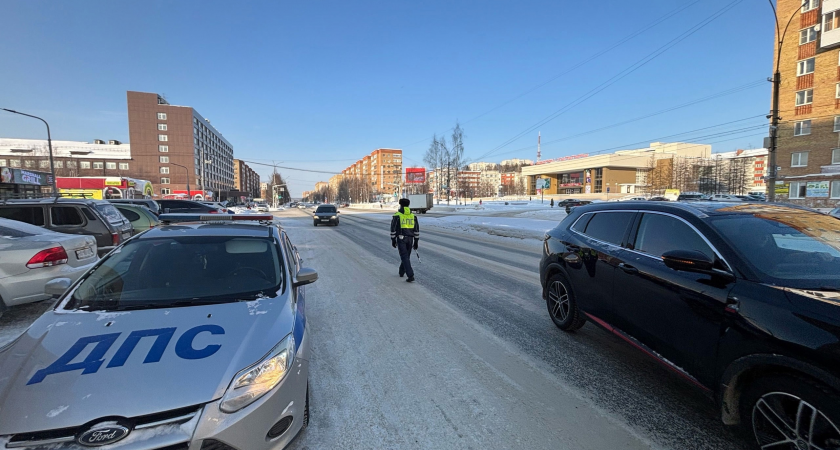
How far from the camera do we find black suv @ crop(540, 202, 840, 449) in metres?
1.98

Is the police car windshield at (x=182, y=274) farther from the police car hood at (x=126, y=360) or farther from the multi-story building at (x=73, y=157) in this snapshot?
the multi-story building at (x=73, y=157)

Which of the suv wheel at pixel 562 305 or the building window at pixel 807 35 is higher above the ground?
the building window at pixel 807 35

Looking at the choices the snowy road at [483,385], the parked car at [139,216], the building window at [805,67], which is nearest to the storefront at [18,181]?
the parked car at [139,216]

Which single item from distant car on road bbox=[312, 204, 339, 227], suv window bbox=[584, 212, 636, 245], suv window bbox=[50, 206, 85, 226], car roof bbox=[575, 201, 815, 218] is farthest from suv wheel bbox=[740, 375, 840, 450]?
distant car on road bbox=[312, 204, 339, 227]

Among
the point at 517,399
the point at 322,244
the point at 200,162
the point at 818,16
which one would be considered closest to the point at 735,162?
the point at 818,16

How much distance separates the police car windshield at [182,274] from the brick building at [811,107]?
4288cm

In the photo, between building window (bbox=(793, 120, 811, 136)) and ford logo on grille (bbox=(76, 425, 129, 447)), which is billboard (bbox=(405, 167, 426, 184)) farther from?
ford logo on grille (bbox=(76, 425, 129, 447))

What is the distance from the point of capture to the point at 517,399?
3158 millimetres

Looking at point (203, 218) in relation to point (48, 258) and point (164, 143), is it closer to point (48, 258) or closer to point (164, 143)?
point (48, 258)

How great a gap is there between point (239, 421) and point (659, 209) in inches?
153

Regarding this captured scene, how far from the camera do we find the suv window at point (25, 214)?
7621mm

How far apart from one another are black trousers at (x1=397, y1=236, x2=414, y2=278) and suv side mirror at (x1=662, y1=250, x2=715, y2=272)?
17.2 feet

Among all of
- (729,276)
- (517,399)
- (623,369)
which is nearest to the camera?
(729,276)

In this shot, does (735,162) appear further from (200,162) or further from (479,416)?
(200,162)
